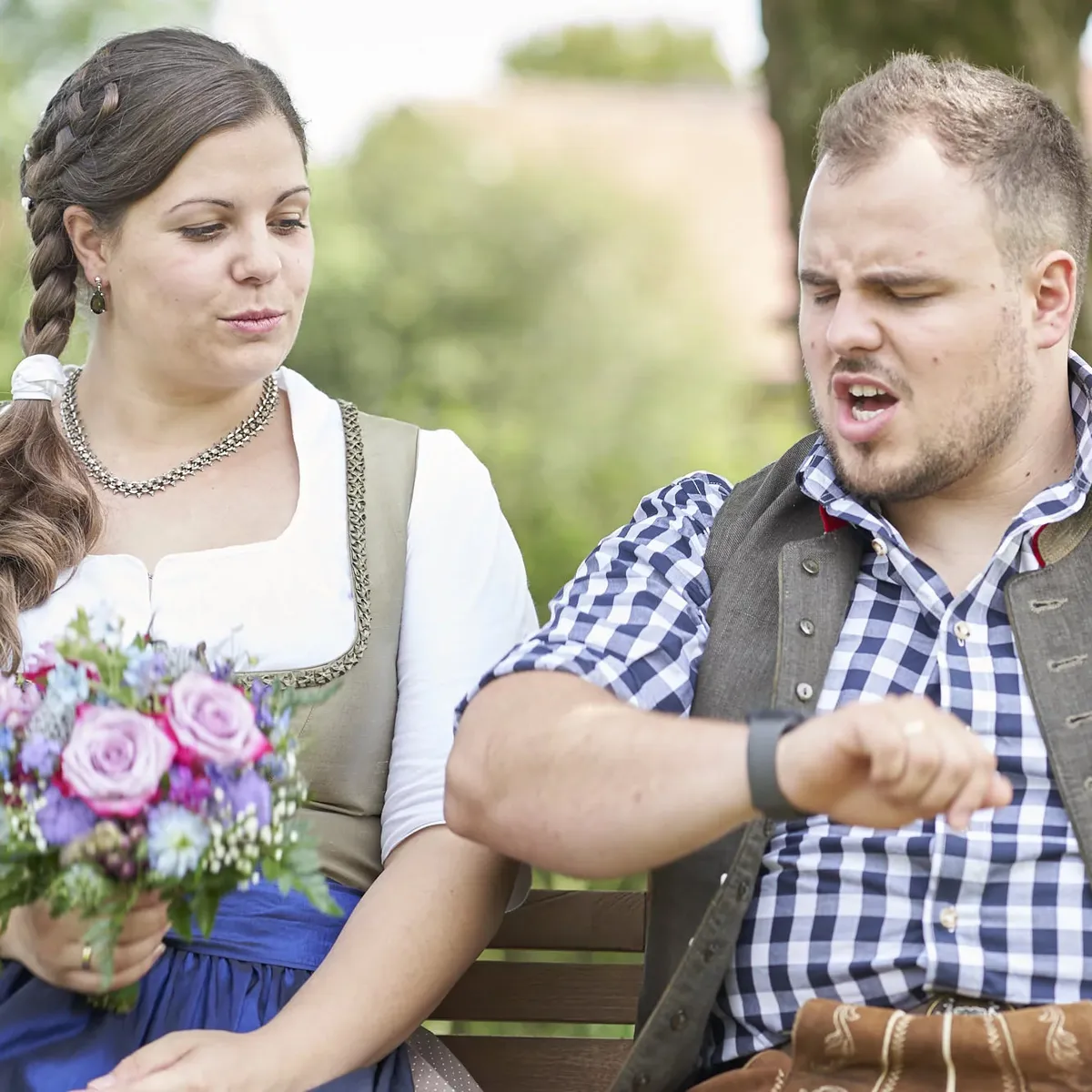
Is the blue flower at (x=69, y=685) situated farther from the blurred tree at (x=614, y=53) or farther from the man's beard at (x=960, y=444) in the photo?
the blurred tree at (x=614, y=53)

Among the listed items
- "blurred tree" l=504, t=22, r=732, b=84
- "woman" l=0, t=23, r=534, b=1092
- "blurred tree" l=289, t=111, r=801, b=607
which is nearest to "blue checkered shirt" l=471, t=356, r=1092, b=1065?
"woman" l=0, t=23, r=534, b=1092

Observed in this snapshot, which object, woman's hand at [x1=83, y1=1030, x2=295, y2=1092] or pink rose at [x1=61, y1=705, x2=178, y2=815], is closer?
pink rose at [x1=61, y1=705, x2=178, y2=815]

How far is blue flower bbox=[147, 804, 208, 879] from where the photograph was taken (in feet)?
6.39

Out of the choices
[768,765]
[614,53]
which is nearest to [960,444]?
[768,765]

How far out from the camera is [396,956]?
2.42 metres

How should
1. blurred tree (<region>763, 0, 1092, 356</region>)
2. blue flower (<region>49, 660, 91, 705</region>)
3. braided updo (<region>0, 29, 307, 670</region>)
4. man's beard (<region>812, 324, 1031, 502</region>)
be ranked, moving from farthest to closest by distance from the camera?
blurred tree (<region>763, 0, 1092, 356</region>)
braided updo (<region>0, 29, 307, 670</region>)
man's beard (<region>812, 324, 1031, 502</region>)
blue flower (<region>49, 660, 91, 705</region>)

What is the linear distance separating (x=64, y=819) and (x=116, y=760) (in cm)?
10

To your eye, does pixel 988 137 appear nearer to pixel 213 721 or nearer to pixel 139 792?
pixel 213 721

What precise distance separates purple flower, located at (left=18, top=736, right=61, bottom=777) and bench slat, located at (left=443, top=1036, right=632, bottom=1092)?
3.67 feet

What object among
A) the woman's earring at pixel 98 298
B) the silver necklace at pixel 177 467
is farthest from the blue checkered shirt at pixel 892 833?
the woman's earring at pixel 98 298

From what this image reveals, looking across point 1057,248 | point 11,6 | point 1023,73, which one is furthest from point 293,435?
point 11,6

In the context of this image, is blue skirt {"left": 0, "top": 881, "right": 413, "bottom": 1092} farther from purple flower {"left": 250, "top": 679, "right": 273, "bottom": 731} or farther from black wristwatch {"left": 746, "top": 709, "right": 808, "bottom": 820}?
black wristwatch {"left": 746, "top": 709, "right": 808, "bottom": 820}

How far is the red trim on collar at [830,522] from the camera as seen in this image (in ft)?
8.37

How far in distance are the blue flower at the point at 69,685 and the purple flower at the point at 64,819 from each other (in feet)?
0.40
